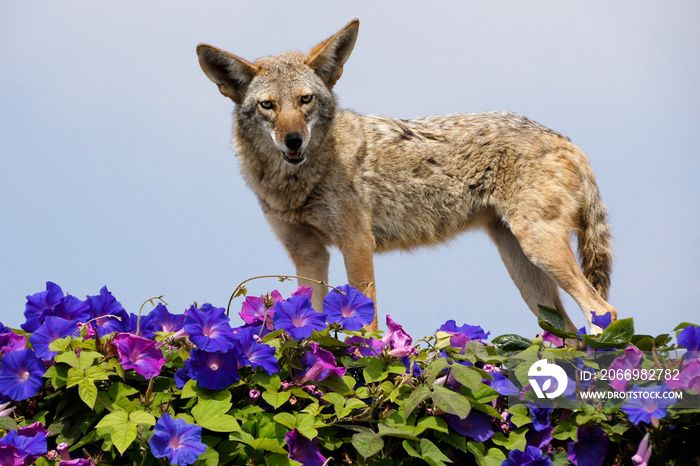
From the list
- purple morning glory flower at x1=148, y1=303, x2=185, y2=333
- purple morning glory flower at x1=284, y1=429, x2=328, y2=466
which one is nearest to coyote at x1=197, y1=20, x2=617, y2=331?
purple morning glory flower at x1=148, y1=303, x2=185, y2=333

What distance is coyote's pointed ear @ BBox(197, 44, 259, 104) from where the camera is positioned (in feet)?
17.2

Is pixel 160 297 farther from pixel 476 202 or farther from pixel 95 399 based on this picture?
pixel 476 202

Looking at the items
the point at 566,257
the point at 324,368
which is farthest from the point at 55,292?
the point at 566,257

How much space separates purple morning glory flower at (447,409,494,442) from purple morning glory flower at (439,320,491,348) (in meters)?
0.43

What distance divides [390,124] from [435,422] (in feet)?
15.3

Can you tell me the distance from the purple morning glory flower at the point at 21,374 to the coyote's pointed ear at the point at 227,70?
343 cm

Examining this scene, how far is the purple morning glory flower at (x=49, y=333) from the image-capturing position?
2.41 metres

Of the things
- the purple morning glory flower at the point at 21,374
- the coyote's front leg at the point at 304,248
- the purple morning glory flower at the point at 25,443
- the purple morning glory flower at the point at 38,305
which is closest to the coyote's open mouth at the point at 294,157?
the coyote's front leg at the point at 304,248

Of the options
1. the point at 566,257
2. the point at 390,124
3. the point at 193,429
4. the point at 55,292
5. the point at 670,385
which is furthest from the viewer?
the point at 390,124

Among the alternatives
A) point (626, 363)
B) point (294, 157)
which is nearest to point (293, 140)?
point (294, 157)

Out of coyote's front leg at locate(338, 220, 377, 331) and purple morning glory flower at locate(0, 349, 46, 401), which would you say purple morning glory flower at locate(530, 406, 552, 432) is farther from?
coyote's front leg at locate(338, 220, 377, 331)

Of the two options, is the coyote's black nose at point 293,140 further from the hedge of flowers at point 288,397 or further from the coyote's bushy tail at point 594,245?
the coyote's bushy tail at point 594,245

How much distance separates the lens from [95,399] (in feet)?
7.20

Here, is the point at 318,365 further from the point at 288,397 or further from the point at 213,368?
the point at 213,368
